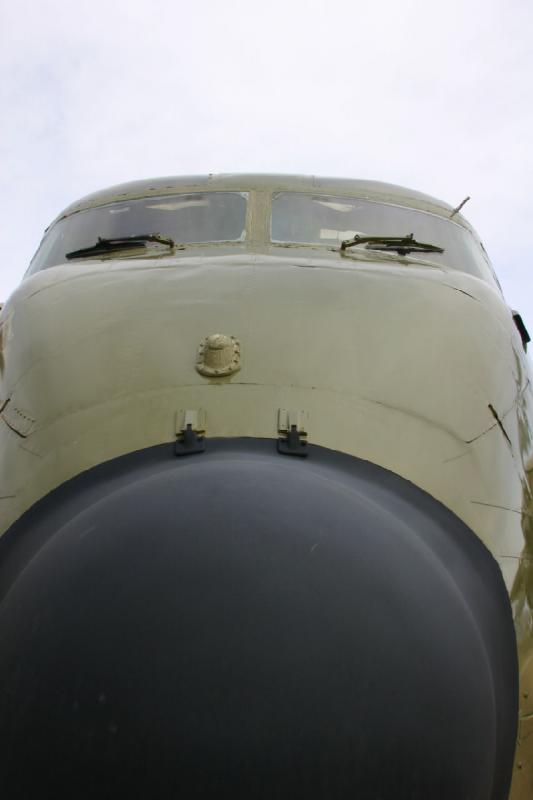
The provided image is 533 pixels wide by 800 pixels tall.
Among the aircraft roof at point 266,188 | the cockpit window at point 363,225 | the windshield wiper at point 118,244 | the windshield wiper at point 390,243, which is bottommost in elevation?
the windshield wiper at point 390,243

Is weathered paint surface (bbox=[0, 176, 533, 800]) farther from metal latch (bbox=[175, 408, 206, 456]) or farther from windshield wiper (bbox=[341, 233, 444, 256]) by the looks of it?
windshield wiper (bbox=[341, 233, 444, 256])

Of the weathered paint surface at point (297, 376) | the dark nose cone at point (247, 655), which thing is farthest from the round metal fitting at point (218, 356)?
the dark nose cone at point (247, 655)

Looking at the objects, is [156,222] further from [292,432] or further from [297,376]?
[292,432]

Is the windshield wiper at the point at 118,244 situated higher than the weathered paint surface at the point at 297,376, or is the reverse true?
A: the windshield wiper at the point at 118,244

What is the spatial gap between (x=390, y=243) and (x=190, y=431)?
2438 mm

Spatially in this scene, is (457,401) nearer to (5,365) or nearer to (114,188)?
(5,365)

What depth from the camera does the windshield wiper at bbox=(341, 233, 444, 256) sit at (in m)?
4.94

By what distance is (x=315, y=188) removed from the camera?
5793mm

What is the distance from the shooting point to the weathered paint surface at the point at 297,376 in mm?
3062

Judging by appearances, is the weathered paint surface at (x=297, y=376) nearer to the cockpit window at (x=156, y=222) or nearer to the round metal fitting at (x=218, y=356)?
the round metal fitting at (x=218, y=356)

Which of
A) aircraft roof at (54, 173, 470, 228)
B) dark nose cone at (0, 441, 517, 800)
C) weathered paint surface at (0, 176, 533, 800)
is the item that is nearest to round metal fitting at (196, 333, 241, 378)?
weathered paint surface at (0, 176, 533, 800)

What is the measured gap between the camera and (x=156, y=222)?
5512 mm

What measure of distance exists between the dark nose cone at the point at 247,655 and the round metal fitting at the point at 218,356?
71cm

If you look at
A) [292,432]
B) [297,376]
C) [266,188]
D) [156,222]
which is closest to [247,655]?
[292,432]
